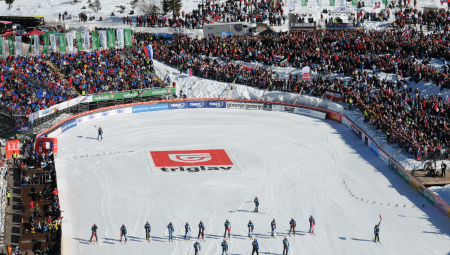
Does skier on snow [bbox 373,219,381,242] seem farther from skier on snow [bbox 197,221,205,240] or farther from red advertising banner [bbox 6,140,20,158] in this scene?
red advertising banner [bbox 6,140,20,158]

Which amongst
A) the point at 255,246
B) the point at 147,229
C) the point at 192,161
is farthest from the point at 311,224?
the point at 192,161

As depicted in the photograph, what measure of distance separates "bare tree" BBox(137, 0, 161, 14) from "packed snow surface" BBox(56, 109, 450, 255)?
2648 cm

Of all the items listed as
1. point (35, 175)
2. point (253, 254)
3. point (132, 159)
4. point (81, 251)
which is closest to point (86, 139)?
point (132, 159)

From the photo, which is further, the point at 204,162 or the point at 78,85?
the point at 78,85

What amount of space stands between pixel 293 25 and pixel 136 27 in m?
18.7

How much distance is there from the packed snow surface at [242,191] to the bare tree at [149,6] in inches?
1043

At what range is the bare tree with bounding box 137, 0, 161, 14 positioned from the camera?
69312 millimetres

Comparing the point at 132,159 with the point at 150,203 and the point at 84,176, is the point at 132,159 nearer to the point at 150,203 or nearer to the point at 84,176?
the point at 84,176

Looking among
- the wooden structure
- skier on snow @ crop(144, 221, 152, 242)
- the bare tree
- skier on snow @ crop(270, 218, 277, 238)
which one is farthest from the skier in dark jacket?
the bare tree

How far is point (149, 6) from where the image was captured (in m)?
70.9

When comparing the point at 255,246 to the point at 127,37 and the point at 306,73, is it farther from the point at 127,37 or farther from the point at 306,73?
the point at 127,37

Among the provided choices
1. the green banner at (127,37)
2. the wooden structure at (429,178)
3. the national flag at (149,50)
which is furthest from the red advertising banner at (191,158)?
the green banner at (127,37)

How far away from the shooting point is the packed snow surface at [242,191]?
92.1ft

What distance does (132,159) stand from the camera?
3834cm
